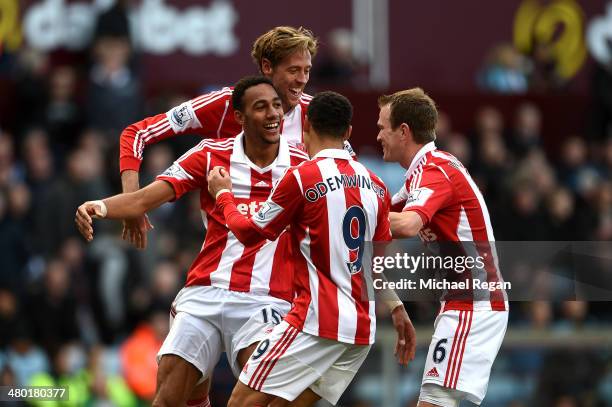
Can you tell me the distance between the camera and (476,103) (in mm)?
17625

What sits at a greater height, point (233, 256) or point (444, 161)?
point (444, 161)

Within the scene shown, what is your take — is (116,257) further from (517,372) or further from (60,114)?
(517,372)

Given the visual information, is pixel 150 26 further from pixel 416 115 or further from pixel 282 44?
pixel 416 115

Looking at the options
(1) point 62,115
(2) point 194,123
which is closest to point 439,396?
(2) point 194,123

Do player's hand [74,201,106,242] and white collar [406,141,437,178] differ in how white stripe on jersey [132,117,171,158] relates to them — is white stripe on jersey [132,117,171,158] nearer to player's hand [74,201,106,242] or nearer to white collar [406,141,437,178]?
player's hand [74,201,106,242]

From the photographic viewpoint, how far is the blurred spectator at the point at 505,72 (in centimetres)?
1859

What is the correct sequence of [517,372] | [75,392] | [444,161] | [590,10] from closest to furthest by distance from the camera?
1. [444,161]
2. [75,392]
3. [517,372]
4. [590,10]

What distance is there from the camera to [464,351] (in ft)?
26.7

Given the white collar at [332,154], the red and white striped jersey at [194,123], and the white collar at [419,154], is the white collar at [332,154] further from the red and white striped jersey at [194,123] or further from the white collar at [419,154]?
the red and white striped jersey at [194,123]

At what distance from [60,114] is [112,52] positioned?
91 cm

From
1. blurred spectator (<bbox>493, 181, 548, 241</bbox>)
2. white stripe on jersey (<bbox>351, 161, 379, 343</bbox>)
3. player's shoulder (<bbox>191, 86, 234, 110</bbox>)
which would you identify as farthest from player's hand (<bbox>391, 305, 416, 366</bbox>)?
blurred spectator (<bbox>493, 181, 548, 241</bbox>)

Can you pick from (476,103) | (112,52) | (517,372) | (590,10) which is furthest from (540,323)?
(590,10)

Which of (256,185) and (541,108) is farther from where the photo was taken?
(541,108)

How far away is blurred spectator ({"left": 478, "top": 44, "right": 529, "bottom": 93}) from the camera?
1859 centimetres
